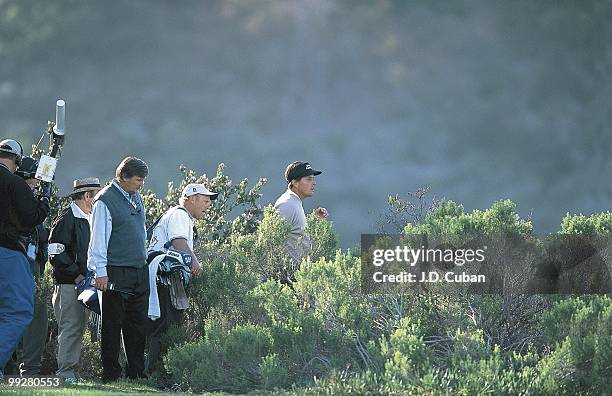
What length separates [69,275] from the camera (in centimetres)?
945

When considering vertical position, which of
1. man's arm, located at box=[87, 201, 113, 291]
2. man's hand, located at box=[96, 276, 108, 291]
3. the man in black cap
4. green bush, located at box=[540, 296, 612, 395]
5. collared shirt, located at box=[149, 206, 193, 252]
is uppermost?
the man in black cap

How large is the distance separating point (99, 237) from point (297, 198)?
254 cm

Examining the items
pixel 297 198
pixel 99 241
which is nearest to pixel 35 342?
pixel 99 241

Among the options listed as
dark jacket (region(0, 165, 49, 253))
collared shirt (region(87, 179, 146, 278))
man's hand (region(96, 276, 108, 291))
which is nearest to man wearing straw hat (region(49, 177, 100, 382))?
collared shirt (region(87, 179, 146, 278))

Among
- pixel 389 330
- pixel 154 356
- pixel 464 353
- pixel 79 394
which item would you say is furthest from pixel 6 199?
pixel 464 353

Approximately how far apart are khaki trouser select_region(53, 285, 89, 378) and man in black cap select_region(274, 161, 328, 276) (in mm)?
2199

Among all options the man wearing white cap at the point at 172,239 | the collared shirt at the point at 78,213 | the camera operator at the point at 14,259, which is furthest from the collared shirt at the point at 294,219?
the camera operator at the point at 14,259

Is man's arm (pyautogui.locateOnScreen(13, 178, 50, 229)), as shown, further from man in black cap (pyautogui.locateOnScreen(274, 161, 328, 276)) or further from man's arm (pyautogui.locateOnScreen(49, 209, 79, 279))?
man in black cap (pyautogui.locateOnScreen(274, 161, 328, 276))

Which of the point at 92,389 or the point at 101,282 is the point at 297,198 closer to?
the point at 101,282

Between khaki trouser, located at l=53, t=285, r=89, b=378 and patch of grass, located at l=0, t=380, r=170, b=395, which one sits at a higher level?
khaki trouser, located at l=53, t=285, r=89, b=378

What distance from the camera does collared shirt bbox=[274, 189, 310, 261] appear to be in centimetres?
1022

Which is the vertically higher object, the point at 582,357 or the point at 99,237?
the point at 99,237

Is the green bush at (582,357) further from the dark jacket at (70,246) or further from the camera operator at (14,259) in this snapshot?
the dark jacket at (70,246)

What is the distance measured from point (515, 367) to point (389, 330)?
43.3 inches
